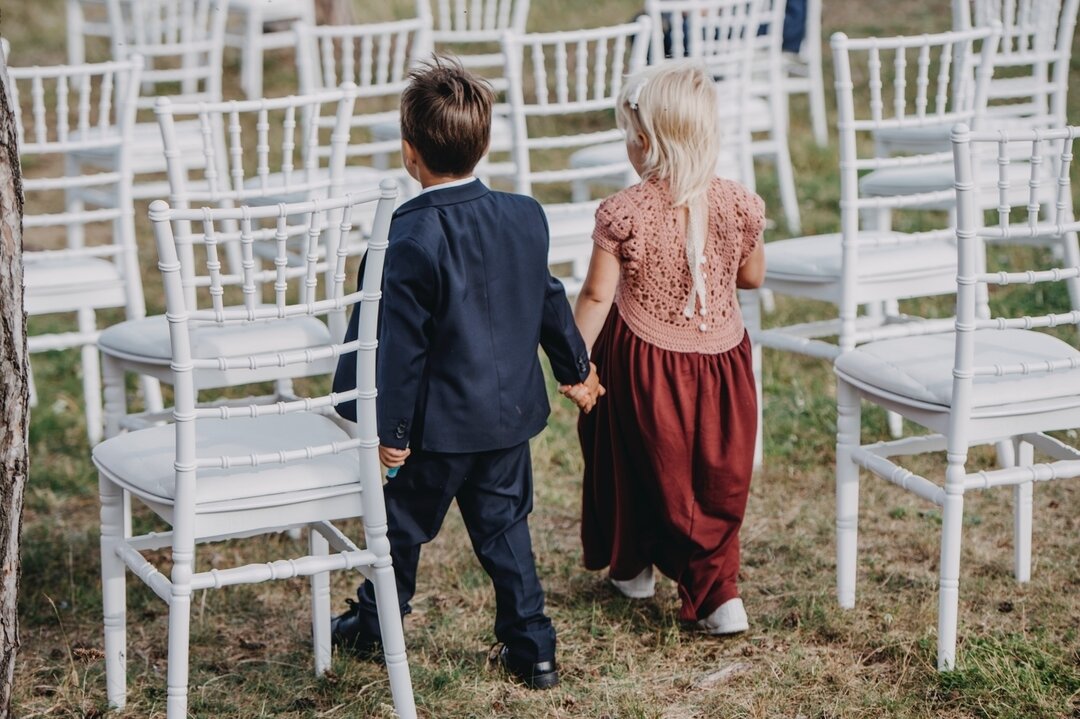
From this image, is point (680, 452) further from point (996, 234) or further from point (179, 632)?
point (179, 632)

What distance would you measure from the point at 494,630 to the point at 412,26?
9.63 feet

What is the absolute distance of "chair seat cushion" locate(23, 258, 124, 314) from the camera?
414cm

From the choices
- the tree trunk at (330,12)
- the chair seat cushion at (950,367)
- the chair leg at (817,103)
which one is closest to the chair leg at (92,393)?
the chair seat cushion at (950,367)

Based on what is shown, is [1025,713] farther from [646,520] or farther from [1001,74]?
[1001,74]

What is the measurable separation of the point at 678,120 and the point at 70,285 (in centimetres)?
206

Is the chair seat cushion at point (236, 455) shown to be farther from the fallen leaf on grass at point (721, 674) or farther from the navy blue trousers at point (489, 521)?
the fallen leaf on grass at point (721, 674)

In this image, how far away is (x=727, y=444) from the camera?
3250 mm

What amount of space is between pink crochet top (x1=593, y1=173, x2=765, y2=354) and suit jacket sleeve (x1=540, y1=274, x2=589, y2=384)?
208mm

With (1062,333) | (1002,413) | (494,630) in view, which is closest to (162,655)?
(494,630)

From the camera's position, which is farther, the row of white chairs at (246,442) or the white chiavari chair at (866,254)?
the white chiavari chair at (866,254)

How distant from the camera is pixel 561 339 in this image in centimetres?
300

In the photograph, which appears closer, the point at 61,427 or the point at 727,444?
the point at 727,444

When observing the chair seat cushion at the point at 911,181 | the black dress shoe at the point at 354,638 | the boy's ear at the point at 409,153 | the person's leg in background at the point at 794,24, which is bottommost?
the black dress shoe at the point at 354,638

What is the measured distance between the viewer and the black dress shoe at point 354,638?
3221 millimetres
